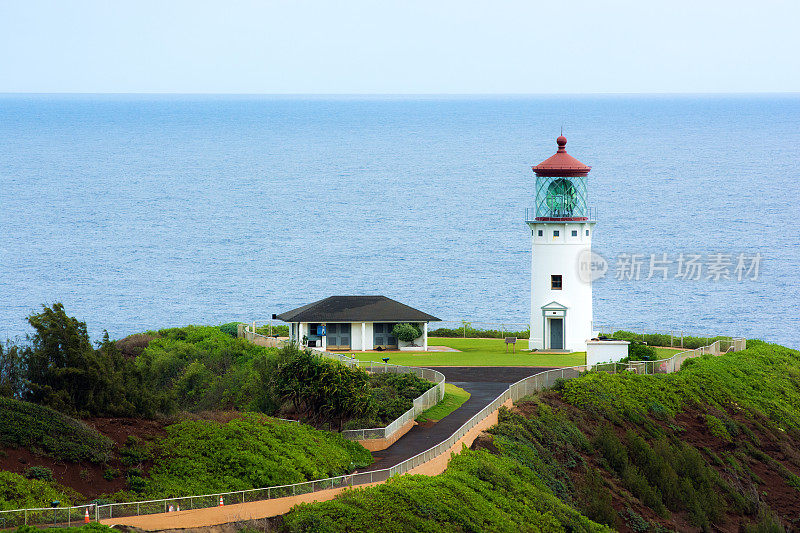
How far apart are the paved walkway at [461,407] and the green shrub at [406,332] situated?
4.31 meters

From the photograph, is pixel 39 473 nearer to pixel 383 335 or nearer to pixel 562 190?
pixel 383 335

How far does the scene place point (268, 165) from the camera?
641 feet

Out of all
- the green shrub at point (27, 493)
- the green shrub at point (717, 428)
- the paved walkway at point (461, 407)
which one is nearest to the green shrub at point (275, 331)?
the paved walkway at point (461, 407)

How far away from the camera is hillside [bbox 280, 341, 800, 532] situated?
27875 mm

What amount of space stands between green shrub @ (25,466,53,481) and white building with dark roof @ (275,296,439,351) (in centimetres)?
2429

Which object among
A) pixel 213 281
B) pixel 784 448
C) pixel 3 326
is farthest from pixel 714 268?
pixel 784 448

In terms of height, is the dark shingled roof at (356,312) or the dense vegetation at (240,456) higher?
the dark shingled roof at (356,312)

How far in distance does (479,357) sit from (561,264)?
5.60 metres

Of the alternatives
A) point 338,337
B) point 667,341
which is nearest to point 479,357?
point 338,337

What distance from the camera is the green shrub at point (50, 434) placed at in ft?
90.4

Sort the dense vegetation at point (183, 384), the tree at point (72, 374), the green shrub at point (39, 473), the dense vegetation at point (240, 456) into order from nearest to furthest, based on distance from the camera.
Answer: the green shrub at point (39, 473) → the dense vegetation at point (240, 456) → the tree at point (72, 374) → the dense vegetation at point (183, 384)

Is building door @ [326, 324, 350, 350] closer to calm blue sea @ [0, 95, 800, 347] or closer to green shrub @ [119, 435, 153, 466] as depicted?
green shrub @ [119, 435, 153, 466]

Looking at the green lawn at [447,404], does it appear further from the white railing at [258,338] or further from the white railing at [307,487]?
the white railing at [258,338]

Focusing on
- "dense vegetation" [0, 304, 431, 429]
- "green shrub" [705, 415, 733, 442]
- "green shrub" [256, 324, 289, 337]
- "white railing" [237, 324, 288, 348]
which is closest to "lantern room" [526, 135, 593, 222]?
"white railing" [237, 324, 288, 348]
